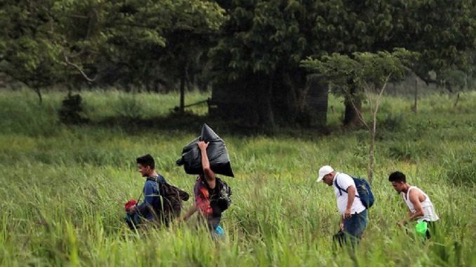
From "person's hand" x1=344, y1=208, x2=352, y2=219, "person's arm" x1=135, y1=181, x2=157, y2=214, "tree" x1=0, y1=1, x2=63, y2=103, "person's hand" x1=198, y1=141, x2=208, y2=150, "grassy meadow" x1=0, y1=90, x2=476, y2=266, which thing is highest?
"tree" x1=0, y1=1, x2=63, y2=103

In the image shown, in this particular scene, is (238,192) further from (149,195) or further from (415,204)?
(415,204)

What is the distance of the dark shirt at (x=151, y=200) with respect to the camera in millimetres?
8734

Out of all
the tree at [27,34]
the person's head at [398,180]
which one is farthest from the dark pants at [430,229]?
the tree at [27,34]

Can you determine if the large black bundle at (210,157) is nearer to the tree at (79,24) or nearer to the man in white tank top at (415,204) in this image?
the man in white tank top at (415,204)

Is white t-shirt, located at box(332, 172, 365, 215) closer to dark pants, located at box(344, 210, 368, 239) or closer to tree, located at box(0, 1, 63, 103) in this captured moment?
dark pants, located at box(344, 210, 368, 239)

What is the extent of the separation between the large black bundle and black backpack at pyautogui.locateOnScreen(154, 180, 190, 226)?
0.30 m

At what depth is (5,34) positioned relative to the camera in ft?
59.2

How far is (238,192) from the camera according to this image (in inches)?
466

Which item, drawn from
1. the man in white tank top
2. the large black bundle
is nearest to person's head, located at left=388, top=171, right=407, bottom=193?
the man in white tank top

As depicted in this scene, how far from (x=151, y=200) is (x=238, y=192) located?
3220mm

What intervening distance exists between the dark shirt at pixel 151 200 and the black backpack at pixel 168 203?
0.11ft

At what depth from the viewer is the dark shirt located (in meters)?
8.73

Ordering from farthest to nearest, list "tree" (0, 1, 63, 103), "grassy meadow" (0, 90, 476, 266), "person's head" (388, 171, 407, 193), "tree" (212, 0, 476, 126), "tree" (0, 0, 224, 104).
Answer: "tree" (212, 0, 476, 126) → "tree" (0, 0, 224, 104) → "tree" (0, 1, 63, 103) → "person's head" (388, 171, 407, 193) → "grassy meadow" (0, 90, 476, 266)

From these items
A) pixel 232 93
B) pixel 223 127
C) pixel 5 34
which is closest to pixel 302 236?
pixel 5 34
